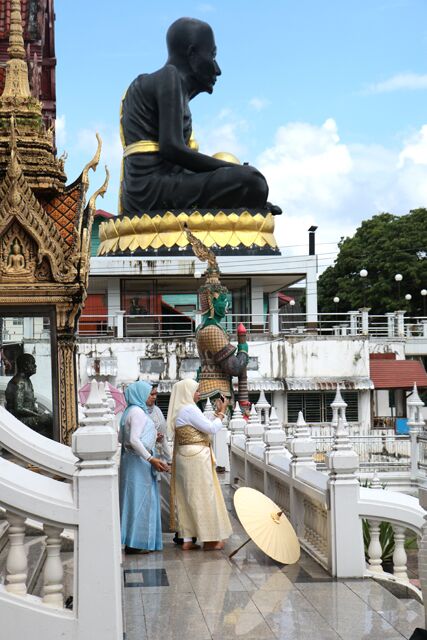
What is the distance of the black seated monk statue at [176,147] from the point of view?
3234 cm

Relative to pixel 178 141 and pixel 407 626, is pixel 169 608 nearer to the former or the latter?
pixel 407 626

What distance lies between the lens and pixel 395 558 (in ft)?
26.9

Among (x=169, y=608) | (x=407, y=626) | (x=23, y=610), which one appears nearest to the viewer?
(x=23, y=610)

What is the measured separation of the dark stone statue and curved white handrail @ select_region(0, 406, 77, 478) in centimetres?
229

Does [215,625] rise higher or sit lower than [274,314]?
lower

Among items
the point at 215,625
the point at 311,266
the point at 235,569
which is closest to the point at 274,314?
the point at 311,266

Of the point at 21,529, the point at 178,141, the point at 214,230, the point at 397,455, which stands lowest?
the point at 397,455

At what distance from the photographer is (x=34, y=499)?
498 centimetres

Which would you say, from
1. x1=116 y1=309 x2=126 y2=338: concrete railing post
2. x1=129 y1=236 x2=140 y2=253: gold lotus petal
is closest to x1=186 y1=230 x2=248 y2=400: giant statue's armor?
x1=116 y1=309 x2=126 y2=338: concrete railing post

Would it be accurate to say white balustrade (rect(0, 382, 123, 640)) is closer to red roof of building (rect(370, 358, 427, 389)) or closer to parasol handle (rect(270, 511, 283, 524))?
parasol handle (rect(270, 511, 283, 524))

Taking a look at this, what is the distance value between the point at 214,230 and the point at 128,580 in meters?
24.9

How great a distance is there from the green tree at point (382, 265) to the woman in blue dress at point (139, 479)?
39.5 m

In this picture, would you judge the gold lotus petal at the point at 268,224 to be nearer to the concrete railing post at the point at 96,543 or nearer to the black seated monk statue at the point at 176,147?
the black seated monk statue at the point at 176,147

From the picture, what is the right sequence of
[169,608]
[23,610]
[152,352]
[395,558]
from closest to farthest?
[23,610]
[169,608]
[395,558]
[152,352]
